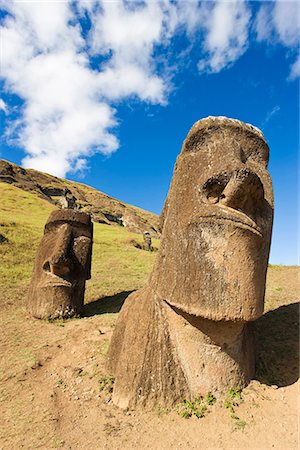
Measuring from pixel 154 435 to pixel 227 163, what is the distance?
352 centimetres

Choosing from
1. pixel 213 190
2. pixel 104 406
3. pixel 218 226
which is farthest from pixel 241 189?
pixel 104 406

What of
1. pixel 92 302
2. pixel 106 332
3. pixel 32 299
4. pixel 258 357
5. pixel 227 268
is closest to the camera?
pixel 227 268

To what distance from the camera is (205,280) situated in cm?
446

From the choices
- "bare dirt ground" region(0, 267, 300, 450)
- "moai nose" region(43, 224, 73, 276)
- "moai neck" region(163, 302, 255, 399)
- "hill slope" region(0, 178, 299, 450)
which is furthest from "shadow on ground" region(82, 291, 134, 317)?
"moai neck" region(163, 302, 255, 399)

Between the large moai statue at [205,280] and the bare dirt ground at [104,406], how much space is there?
0.31 meters

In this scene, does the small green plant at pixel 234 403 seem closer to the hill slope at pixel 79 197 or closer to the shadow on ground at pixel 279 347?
the shadow on ground at pixel 279 347

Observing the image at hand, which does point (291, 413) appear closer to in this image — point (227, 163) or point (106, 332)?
point (227, 163)

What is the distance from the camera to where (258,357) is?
18.9ft

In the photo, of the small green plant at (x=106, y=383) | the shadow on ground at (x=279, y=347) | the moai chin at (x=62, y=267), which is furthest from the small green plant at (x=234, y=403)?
the moai chin at (x=62, y=267)

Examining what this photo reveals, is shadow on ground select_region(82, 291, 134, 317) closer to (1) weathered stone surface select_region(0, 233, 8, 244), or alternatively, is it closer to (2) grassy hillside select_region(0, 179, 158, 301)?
(2) grassy hillside select_region(0, 179, 158, 301)

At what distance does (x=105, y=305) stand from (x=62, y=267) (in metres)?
2.58

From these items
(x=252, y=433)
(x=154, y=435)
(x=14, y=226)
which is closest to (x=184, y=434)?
(x=154, y=435)

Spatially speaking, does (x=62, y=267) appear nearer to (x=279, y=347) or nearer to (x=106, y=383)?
(x=106, y=383)

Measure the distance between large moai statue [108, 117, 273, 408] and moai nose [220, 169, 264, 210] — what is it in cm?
1
